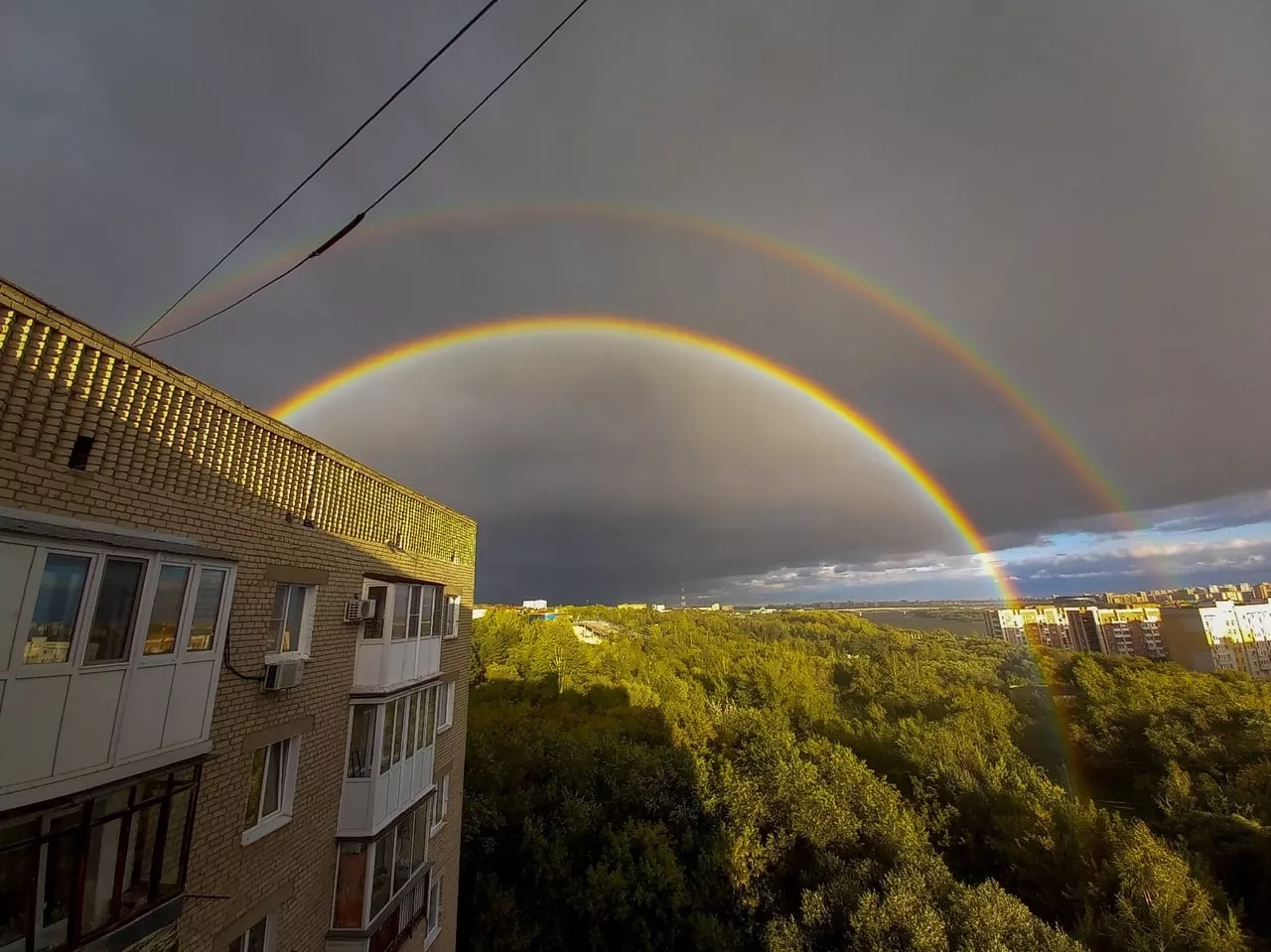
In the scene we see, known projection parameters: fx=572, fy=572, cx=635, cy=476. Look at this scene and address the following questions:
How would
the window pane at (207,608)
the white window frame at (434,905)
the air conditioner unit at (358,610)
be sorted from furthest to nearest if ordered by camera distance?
1. the white window frame at (434,905)
2. the air conditioner unit at (358,610)
3. the window pane at (207,608)

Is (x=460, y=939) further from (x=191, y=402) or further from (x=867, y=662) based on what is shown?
(x=867, y=662)

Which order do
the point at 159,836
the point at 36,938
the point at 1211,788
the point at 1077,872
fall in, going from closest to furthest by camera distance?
the point at 36,938, the point at 159,836, the point at 1077,872, the point at 1211,788

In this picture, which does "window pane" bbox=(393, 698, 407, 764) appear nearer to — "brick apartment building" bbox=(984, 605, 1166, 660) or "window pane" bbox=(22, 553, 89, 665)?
"window pane" bbox=(22, 553, 89, 665)

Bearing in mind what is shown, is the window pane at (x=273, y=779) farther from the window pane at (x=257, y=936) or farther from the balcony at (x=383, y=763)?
the balcony at (x=383, y=763)

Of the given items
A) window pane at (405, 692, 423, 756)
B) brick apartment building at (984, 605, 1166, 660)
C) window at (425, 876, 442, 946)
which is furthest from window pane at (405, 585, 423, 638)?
brick apartment building at (984, 605, 1166, 660)

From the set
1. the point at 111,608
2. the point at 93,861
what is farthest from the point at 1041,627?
the point at 111,608

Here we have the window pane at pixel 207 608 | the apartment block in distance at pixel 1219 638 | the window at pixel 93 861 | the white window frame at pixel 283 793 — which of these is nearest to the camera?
the window at pixel 93 861

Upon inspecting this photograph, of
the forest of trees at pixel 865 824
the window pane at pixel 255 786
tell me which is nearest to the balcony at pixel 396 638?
the window pane at pixel 255 786

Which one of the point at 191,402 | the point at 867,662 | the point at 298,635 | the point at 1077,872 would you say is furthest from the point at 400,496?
the point at 867,662
